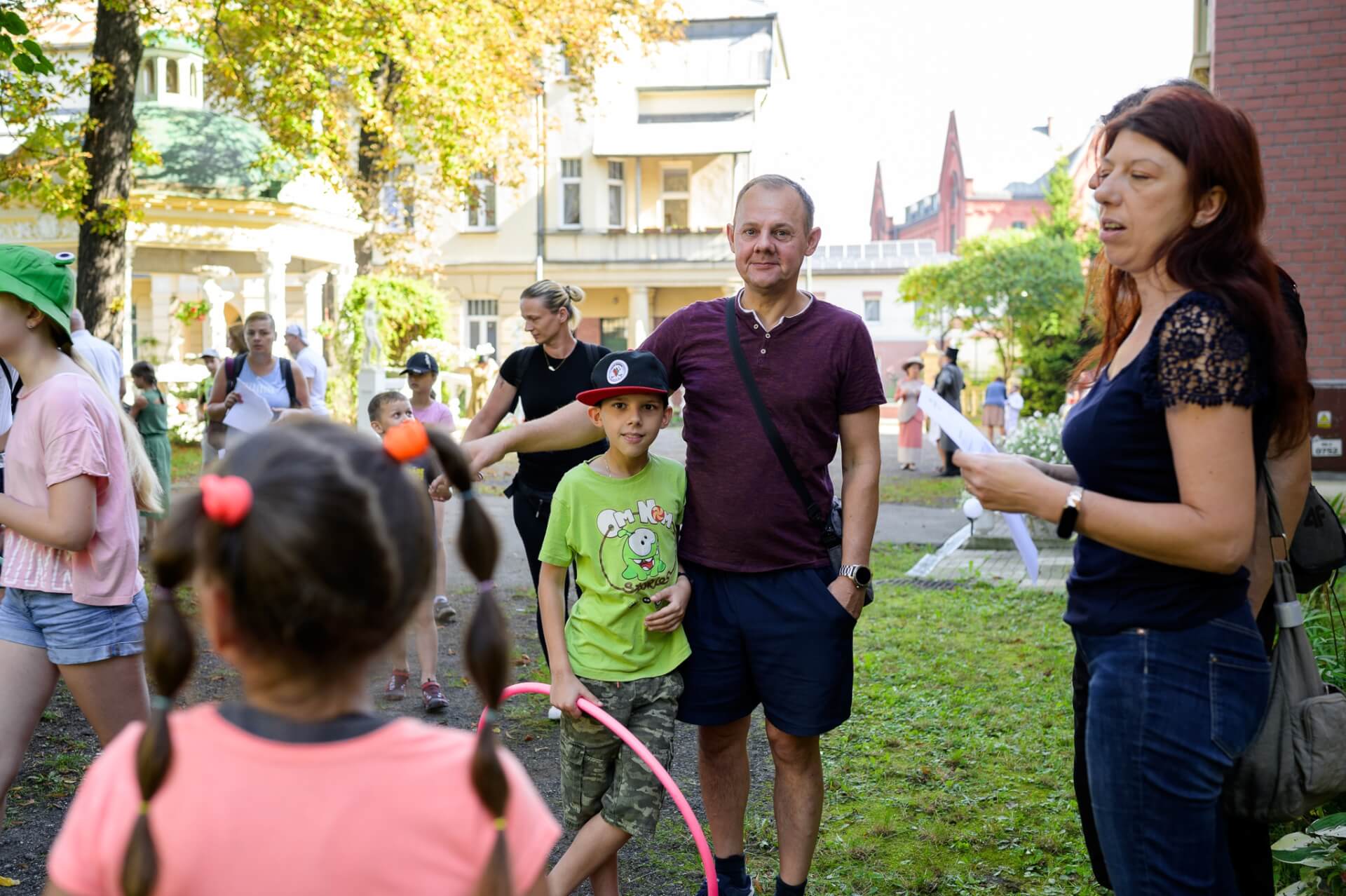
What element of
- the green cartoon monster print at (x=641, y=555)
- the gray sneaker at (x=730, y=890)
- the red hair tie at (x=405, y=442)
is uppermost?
the red hair tie at (x=405, y=442)

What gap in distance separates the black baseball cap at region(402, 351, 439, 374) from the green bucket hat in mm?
3965

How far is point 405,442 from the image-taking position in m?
1.67

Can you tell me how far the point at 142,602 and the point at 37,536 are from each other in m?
0.47

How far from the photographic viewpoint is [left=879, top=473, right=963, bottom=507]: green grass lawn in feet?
58.1

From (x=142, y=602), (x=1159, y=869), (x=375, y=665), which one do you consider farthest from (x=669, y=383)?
(x=375, y=665)

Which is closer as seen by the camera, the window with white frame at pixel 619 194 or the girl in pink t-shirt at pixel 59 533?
the girl in pink t-shirt at pixel 59 533

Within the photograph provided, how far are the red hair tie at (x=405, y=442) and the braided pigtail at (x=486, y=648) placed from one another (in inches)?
3.0

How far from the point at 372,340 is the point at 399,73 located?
5199 millimetres

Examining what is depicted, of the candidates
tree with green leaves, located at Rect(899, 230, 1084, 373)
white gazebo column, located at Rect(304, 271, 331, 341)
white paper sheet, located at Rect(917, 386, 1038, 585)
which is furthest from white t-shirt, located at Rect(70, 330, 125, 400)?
tree with green leaves, located at Rect(899, 230, 1084, 373)

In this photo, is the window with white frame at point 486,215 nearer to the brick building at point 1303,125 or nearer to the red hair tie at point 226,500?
the brick building at point 1303,125

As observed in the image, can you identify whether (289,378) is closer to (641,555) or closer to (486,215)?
(641,555)

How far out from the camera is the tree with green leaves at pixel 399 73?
58.8ft


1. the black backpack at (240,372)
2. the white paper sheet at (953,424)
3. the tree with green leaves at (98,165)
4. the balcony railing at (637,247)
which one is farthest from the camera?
the balcony railing at (637,247)

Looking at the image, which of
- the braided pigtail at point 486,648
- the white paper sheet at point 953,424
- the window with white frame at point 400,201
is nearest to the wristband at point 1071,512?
the white paper sheet at point 953,424
